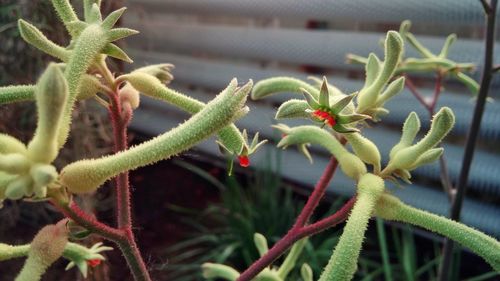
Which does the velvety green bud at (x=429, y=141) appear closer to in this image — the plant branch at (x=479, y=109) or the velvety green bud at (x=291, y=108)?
the velvety green bud at (x=291, y=108)

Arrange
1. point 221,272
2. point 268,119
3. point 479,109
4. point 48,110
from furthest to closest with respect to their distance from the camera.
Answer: point 268,119 → point 479,109 → point 221,272 → point 48,110

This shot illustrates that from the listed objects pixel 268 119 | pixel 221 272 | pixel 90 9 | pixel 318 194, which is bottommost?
pixel 268 119

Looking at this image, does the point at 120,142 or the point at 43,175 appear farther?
the point at 120,142

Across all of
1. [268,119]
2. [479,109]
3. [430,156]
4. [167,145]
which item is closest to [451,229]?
[430,156]

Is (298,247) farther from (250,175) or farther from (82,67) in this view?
(250,175)

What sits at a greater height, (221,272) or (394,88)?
(394,88)

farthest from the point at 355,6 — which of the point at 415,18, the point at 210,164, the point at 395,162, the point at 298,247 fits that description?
the point at 395,162

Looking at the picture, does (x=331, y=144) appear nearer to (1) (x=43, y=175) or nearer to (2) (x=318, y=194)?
(2) (x=318, y=194)

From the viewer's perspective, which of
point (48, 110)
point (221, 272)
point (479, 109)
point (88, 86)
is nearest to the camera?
point (48, 110)
